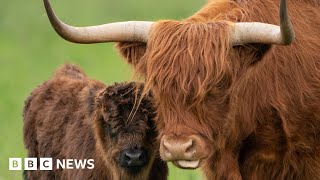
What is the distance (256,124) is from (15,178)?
4.93m

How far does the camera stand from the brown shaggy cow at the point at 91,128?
9.63 m

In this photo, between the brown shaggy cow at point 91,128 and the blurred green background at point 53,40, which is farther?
the blurred green background at point 53,40

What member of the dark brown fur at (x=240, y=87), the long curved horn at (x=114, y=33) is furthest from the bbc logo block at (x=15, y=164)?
the long curved horn at (x=114, y=33)

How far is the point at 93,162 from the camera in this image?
10.2 metres

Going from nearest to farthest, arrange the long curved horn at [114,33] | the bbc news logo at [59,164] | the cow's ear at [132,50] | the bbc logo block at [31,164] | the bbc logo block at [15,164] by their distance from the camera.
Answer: the long curved horn at [114,33]
the cow's ear at [132,50]
the bbc news logo at [59,164]
the bbc logo block at [31,164]
the bbc logo block at [15,164]

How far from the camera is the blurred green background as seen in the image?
20.8m

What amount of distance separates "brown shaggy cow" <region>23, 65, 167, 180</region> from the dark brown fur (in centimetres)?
91

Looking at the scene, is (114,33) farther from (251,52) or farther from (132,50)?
(251,52)

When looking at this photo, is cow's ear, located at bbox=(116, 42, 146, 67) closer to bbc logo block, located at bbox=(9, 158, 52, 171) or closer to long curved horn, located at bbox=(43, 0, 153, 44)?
long curved horn, located at bbox=(43, 0, 153, 44)

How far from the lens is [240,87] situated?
8.20 m

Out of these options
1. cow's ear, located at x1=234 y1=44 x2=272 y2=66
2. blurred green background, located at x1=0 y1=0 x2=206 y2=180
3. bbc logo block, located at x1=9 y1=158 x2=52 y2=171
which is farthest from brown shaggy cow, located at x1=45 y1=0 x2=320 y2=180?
blurred green background, located at x1=0 y1=0 x2=206 y2=180

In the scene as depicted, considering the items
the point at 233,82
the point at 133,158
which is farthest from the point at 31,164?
the point at 233,82

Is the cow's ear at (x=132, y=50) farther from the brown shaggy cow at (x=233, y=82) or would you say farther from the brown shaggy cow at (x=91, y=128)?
the brown shaggy cow at (x=91, y=128)

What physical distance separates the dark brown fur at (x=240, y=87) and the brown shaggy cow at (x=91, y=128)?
0.91 metres
